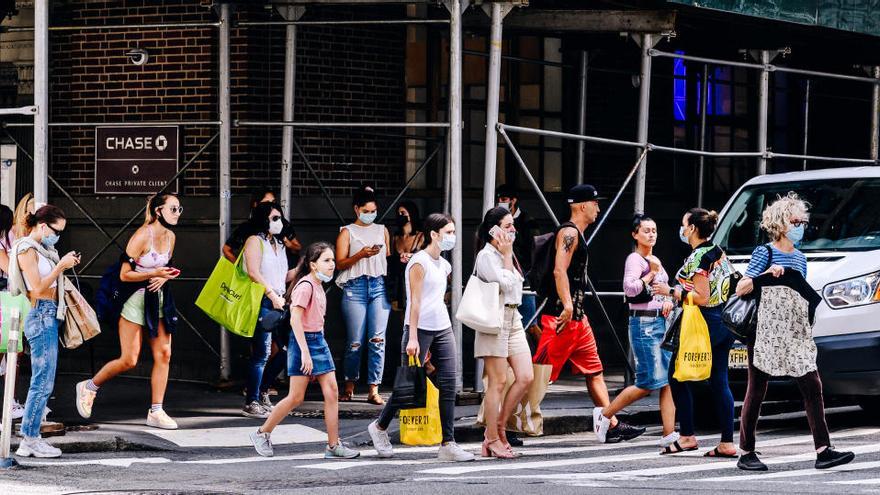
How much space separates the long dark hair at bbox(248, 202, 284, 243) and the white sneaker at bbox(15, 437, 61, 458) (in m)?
2.83

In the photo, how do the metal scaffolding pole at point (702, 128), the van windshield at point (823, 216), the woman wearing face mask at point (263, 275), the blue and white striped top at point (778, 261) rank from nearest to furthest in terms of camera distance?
the blue and white striped top at point (778, 261), the van windshield at point (823, 216), the woman wearing face mask at point (263, 275), the metal scaffolding pole at point (702, 128)

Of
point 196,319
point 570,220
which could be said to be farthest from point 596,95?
point 570,220

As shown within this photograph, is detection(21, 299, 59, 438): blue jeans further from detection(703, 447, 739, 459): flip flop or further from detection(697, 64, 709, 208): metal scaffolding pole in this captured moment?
detection(697, 64, 709, 208): metal scaffolding pole

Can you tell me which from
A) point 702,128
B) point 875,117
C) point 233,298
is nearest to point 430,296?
point 233,298

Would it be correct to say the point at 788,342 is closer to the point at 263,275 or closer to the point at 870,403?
the point at 870,403

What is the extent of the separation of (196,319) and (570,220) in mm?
5391

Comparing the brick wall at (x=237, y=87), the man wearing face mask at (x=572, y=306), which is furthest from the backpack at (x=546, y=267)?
the brick wall at (x=237, y=87)

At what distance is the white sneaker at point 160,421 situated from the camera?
12781 mm

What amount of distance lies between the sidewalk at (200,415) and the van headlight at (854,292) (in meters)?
2.30

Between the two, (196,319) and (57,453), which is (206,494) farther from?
(196,319)

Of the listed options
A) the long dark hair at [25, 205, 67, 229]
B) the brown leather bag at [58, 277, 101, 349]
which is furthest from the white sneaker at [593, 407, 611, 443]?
the long dark hair at [25, 205, 67, 229]

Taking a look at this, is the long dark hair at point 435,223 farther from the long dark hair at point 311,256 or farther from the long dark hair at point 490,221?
the long dark hair at point 311,256

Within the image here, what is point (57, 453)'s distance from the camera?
1144cm

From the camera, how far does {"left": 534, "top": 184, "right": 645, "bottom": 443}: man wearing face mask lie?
39.9ft
